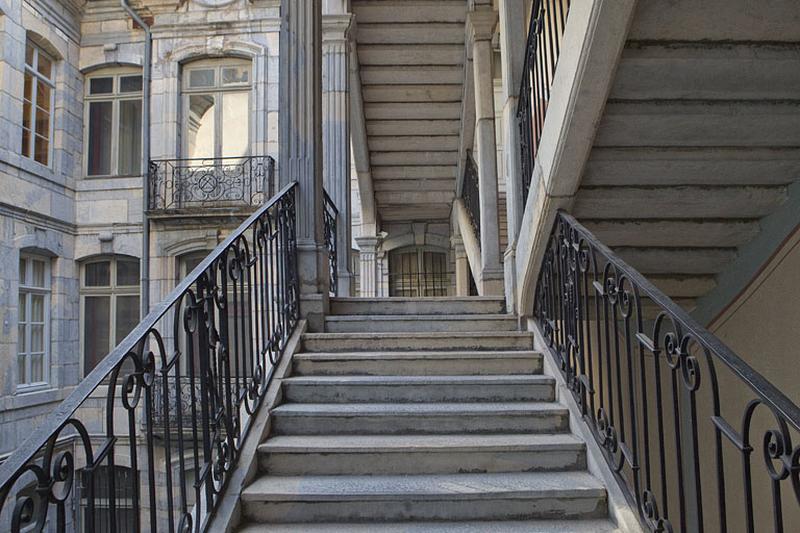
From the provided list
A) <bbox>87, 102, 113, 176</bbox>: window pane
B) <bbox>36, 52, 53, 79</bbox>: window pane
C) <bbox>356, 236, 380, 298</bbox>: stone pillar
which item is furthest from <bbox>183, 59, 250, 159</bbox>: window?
<bbox>356, 236, 380, 298</bbox>: stone pillar

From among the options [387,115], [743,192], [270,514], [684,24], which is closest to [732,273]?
[743,192]

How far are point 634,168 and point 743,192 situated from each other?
669 mm

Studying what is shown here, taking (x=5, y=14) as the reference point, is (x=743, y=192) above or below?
below

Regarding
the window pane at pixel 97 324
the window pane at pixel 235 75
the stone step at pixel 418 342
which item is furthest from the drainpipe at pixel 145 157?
the stone step at pixel 418 342

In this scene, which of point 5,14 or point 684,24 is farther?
point 5,14

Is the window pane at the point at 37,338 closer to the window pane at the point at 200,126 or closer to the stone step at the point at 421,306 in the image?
the window pane at the point at 200,126

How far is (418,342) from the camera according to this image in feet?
11.4

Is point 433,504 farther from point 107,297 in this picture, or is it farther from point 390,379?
point 107,297

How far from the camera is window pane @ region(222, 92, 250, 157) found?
11.1m

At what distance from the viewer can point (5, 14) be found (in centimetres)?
880

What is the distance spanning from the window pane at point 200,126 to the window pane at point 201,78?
199 millimetres

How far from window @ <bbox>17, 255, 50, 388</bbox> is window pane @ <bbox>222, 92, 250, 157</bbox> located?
373 cm

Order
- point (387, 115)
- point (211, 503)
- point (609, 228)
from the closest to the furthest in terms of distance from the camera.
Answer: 1. point (211, 503)
2. point (609, 228)
3. point (387, 115)

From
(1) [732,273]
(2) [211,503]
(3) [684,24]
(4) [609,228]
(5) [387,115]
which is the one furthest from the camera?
(5) [387,115]
